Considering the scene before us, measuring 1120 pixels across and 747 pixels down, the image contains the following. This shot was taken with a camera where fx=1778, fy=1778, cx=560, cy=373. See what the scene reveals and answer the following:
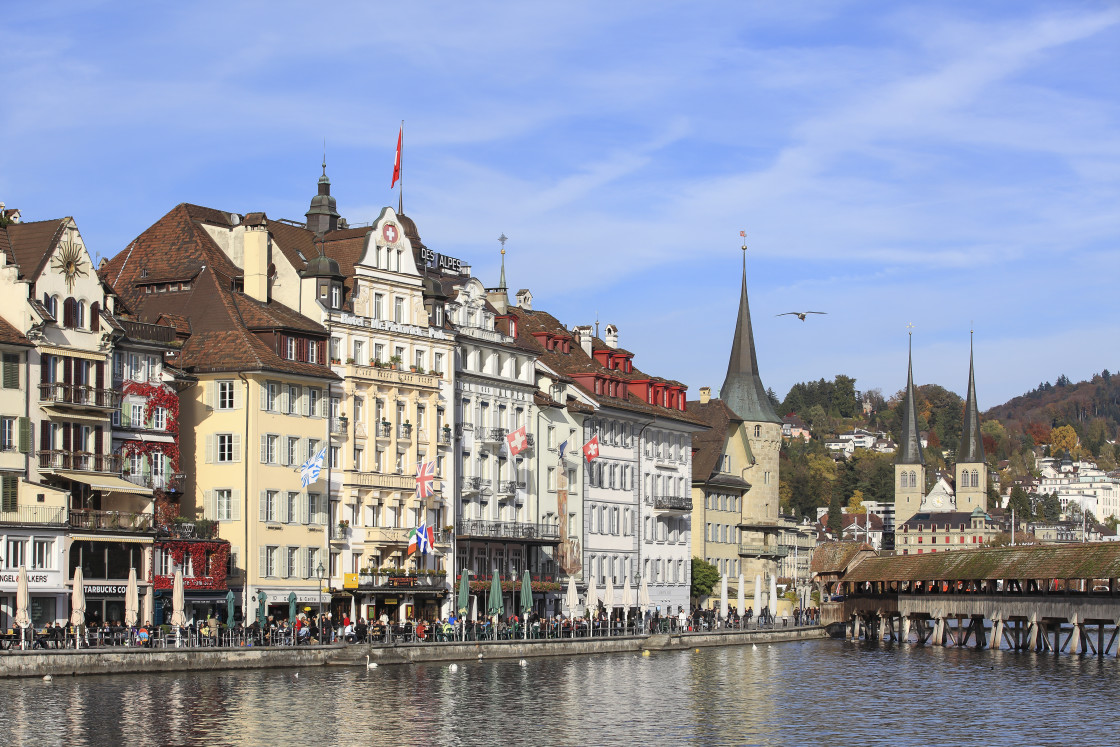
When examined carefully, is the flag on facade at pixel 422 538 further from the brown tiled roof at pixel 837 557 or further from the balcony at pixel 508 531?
the brown tiled roof at pixel 837 557

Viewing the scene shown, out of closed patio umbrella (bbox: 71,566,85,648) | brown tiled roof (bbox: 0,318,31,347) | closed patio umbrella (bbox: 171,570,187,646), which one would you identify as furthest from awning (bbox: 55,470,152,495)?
closed patio umbrella (bbox: 71,566,85,648)

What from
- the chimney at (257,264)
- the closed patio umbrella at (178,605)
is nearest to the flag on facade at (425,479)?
the chimney at (257,264)

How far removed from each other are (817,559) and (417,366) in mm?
49475

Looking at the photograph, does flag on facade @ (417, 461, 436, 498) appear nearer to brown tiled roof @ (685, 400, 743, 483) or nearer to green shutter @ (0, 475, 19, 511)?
green shutter @ (0, 475, 19, 511)

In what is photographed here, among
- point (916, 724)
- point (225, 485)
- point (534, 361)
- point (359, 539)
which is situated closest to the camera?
point (916, 724)

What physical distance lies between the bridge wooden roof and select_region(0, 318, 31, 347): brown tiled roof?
51415mm

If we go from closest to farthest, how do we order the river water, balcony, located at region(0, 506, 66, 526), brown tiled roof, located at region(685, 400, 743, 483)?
the river water, balcony, located at region(0, 506, 66, 526), brown tiled roof, located at region(685, 400, 743, 483)

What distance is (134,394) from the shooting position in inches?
2938

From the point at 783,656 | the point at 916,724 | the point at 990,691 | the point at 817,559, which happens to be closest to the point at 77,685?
the point at 916,724

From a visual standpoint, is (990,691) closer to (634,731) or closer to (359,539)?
(634,731)

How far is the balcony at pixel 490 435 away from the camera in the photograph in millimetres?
95375

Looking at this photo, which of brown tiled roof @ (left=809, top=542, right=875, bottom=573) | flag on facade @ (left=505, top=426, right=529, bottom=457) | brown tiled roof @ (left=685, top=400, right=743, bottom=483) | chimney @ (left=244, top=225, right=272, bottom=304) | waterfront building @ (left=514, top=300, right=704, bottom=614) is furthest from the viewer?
brown tiled roof @ (left=685, top=400, right=743, bottom=483)

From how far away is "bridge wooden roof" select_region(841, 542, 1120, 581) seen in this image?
8894cm

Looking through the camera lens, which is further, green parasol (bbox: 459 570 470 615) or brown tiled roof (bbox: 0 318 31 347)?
green parasol (bbox: 459 570 470 615)
